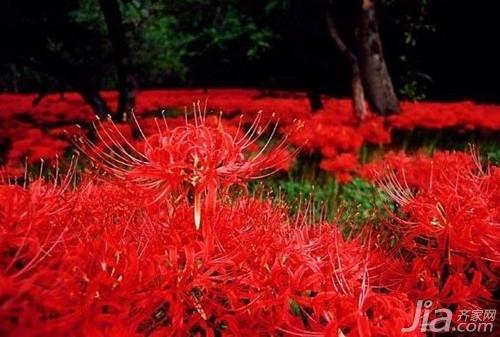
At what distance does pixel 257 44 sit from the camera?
20672 mm

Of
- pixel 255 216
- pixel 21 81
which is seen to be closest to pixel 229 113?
pixel 255 216

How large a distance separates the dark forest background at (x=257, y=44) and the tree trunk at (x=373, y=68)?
1.20 feet

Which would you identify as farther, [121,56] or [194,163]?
[121,56]

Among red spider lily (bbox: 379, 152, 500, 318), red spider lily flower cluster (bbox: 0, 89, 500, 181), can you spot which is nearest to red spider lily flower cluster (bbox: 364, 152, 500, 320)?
red spider lily (bbox: 379, 152, 500, 318)

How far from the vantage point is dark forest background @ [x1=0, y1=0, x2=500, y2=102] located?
10.1 m

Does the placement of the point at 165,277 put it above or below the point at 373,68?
below

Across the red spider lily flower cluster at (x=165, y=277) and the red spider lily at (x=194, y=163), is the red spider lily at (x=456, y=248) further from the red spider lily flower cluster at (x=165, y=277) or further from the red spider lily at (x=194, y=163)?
the red spider lily at (x=194, y=163)

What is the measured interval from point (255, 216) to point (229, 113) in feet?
30.1

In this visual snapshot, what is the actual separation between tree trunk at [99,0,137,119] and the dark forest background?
513 mm

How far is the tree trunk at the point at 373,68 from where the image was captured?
29.9ft

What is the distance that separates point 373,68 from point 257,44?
11.7 meters

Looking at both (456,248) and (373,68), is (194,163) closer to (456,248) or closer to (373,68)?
(456,248)

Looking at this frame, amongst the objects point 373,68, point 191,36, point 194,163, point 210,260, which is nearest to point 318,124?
point 373,68

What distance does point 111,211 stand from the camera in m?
1.58
